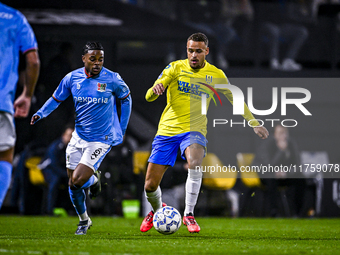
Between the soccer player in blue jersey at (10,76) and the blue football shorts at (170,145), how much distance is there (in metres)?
2.36

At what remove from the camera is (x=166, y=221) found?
20.2 ft

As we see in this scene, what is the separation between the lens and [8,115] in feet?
14.3

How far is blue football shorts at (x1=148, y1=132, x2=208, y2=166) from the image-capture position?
6453mm

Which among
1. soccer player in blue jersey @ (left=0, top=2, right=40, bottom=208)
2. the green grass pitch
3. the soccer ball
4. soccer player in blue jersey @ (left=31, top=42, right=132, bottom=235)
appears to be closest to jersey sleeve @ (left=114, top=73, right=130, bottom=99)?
soccer player in blue jersey @ (left=31, top=42, right=132, bottom=235)

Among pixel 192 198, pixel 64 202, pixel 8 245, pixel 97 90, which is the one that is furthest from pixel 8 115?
pixel 64 202

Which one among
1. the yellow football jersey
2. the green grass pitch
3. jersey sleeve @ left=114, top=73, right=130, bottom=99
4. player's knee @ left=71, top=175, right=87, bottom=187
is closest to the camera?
the green grass pitch

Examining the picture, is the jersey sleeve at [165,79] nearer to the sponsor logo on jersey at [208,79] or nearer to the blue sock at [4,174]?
the sponsor logo on jersey at [208,79]

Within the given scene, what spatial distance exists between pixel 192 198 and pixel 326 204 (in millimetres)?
5463

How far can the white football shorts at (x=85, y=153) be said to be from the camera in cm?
642

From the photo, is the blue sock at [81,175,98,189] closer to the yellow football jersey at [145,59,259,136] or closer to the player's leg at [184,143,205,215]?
the yellow football jersey at [145,59,259,136]

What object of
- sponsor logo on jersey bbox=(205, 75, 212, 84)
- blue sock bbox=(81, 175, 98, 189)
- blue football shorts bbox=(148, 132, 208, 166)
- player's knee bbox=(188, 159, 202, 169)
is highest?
sponsor logo on jersey bbox=(205, 75, 212, 84)

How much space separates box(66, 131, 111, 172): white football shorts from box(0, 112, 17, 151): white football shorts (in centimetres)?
205

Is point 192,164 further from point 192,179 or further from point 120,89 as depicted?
point 120,89

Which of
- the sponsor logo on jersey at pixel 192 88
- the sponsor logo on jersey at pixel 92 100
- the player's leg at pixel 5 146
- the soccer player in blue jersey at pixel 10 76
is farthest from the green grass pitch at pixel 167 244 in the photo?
the sponsor logo on jersey at pixel 192 88
